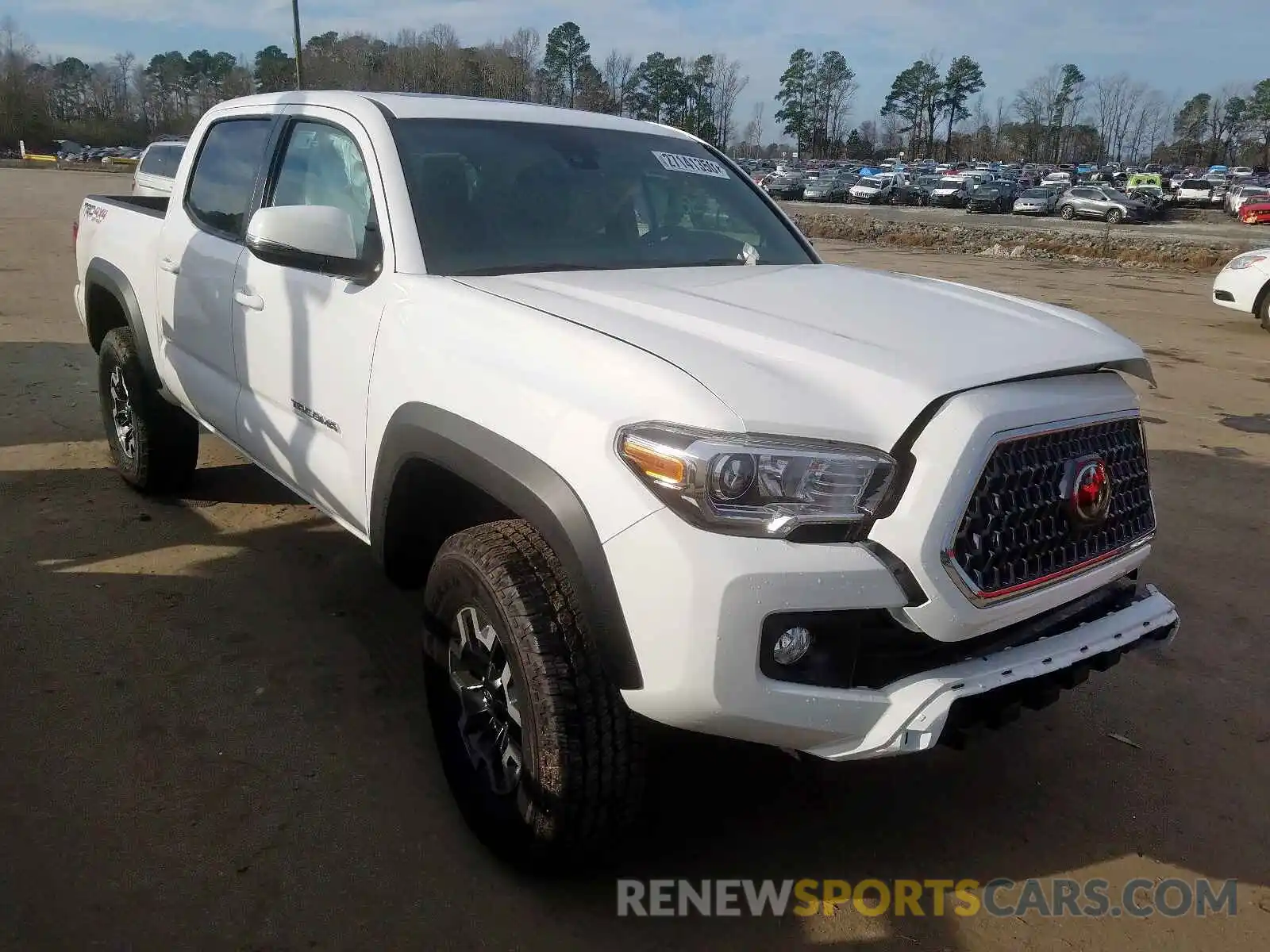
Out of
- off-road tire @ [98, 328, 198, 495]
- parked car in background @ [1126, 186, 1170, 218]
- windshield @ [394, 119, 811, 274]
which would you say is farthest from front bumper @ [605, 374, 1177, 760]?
parked car in background @ [1126, 186, 1170, 218]

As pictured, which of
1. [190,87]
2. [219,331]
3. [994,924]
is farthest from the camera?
[190,87]

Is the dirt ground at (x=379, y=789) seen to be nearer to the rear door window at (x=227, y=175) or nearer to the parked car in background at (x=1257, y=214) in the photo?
the rear door window at (x=227, y=175)

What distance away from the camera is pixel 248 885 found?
2.47 metres

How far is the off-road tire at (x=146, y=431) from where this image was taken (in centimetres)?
478

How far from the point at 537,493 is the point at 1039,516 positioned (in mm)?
1119

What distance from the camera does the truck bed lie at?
487 cm

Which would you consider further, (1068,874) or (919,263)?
(919,263)

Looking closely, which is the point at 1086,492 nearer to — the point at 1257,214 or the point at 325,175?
the point at 325,175

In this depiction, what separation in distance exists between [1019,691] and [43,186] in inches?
1766

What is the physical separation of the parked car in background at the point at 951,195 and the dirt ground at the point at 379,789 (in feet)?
159

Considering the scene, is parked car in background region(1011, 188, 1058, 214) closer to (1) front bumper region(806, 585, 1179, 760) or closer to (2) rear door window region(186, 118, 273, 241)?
(2) rear door window region(186, 118, 273, 241)

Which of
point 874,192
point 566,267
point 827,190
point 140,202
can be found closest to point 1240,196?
point 874,192

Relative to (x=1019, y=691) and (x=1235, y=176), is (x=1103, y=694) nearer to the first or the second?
(x=1019, y=691)

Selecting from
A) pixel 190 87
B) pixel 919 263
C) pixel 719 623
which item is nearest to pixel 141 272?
pixel 719 623
